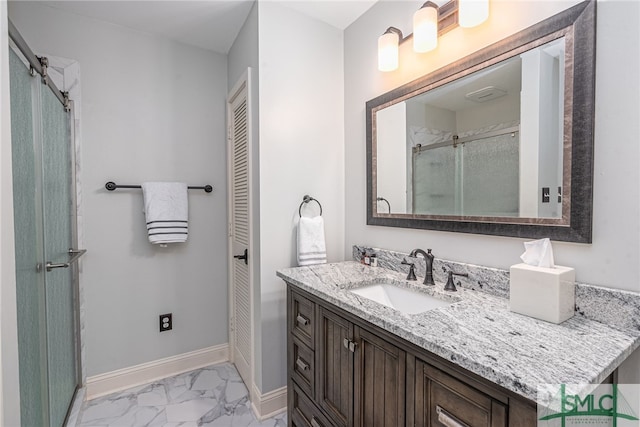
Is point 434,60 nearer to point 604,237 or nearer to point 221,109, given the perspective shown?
point 604,237

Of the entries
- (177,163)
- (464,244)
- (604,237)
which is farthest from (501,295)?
(177,163)

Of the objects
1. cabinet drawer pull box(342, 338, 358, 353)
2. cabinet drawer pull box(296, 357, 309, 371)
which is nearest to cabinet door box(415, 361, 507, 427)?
cabinet drawer pull box(342, 338, 358, 353)

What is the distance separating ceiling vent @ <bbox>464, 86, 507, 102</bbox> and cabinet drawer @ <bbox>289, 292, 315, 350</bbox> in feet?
3.67

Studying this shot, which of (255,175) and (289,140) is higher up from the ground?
(289,140)

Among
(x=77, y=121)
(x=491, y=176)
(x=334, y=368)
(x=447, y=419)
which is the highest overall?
(x=77, y=121)

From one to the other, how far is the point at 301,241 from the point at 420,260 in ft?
2.19

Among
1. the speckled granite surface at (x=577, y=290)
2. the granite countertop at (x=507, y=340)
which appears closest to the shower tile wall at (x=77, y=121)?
the granite countertop at (x=507, y=340)

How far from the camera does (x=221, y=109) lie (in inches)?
92.4

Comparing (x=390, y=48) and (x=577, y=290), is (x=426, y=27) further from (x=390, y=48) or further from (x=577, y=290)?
(x=577, y=290)

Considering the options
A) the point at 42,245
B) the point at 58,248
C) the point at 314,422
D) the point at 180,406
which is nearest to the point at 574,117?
the point at 314,422

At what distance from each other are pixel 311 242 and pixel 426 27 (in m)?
1.21

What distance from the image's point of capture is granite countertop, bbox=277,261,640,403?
24.4 inches

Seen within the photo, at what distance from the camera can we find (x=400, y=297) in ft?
4.53

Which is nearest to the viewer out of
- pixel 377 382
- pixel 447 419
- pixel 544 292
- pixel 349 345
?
pixel 447 419
